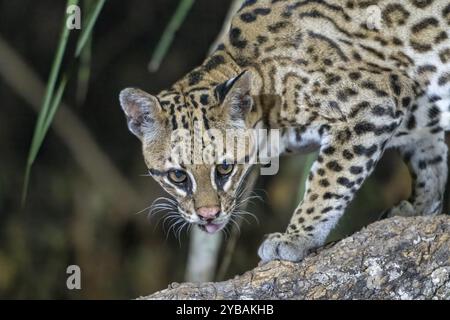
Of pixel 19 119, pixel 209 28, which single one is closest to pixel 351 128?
pixel 209 28

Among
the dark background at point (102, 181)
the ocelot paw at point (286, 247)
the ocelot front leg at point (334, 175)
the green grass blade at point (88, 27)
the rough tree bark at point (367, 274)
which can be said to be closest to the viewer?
the rough tree bark at point (367, 274)

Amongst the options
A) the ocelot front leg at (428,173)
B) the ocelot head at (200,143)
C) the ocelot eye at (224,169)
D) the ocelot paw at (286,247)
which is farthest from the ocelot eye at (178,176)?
the ocelot front leg at (428,173)

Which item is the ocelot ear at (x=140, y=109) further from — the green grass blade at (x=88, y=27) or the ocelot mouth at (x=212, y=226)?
the ocelot mouth at (x=212, y=226)

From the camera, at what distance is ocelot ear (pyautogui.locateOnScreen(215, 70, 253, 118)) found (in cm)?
434

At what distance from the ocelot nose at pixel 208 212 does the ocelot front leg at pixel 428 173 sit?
117cm

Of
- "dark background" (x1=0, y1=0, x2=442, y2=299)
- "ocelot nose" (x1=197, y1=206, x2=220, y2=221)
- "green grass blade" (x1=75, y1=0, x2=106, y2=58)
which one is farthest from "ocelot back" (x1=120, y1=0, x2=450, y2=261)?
"dark background" (x1=0, y1=0, x2=442, y2=299)

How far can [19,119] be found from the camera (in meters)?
8.60

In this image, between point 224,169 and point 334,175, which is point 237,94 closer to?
point 224,169

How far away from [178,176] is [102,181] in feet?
15.2

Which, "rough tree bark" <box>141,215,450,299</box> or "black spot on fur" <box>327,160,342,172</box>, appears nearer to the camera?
"rough tree bark" <box>141,215,450,299</box>

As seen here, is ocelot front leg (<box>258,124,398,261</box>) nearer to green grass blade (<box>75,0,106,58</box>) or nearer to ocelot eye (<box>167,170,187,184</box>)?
ocelot eye (<box>167,170,187,184</box>)

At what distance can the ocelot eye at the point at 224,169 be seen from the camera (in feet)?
14.3

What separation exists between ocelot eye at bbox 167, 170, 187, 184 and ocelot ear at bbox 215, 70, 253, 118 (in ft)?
1.13

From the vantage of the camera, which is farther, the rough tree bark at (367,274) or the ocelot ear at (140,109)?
the ocelot ear at (140,109)
